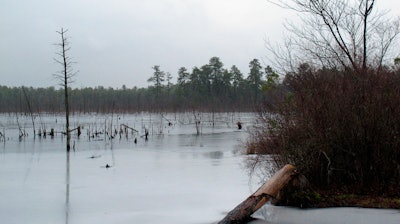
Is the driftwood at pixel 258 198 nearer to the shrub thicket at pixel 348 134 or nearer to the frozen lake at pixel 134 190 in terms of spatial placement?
the frozen lake at pixel 134 190

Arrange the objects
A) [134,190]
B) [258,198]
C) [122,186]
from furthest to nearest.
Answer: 1. [122,186]
2. [134,190]
3. [258,198]

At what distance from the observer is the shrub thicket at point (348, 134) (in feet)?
25.1

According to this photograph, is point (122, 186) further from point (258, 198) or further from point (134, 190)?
point (258, 198)

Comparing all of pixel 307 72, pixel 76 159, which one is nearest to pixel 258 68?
pixel 76 159

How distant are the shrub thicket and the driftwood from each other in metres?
0.93

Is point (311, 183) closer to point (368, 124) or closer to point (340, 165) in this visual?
point (340, 165)

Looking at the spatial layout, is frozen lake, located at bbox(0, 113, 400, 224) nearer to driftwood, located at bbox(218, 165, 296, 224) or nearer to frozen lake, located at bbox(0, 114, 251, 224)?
frozen lake, located at bbox(0, 114, 251, 224)

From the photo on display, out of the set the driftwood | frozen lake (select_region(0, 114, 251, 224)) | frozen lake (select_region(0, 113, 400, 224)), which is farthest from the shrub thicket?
frozen lake (select_region(0, 114, 251, 224))

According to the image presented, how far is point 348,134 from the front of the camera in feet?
25.9

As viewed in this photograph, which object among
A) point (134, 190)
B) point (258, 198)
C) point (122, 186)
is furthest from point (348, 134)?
point (122, 186)

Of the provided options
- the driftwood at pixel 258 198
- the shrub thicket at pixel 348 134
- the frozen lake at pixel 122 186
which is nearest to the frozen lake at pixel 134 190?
the frozen lake at pixel 122 186

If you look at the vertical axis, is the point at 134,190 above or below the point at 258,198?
below

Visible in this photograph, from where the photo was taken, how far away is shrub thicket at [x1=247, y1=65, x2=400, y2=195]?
25.1ft

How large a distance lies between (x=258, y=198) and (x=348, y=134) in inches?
91.2
